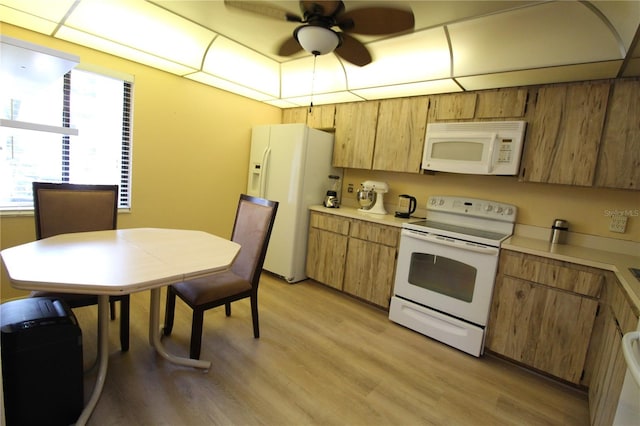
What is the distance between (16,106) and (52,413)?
2298 mm

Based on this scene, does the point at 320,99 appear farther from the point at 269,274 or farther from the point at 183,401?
the point at 183,401

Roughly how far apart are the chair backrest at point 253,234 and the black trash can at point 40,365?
39.3 inches

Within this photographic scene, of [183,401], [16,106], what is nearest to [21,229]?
[16,106]

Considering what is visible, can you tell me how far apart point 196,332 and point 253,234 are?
2.36 ft

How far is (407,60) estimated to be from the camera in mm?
2400

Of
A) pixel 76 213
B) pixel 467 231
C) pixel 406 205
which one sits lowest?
pixel 76 213

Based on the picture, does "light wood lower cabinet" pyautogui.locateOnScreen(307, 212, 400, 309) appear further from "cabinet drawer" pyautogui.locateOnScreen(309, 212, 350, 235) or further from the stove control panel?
the stove control panel

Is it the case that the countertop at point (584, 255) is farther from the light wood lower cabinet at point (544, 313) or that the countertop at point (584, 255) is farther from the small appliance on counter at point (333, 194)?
the small appliance on counter at point (333, 194)

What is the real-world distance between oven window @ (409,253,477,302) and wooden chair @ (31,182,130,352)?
215cm

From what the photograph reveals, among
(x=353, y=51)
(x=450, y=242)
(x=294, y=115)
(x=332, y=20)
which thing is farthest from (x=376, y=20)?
(x=294, y=115)

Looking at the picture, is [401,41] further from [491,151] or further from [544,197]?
[544,197]

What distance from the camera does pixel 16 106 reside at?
92.8 inches

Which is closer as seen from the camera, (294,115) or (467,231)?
(467,231)

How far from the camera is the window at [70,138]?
2.39 meters
